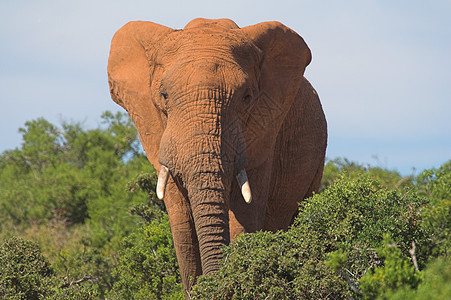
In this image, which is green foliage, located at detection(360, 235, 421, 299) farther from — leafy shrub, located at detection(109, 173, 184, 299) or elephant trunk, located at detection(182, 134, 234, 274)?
leafy shrub, located at detection(109, 173, 184, 299)

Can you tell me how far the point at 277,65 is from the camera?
7070mm

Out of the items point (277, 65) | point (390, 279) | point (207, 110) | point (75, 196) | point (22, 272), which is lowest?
point (390, 279)

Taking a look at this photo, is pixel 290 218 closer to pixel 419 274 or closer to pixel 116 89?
pixel 116 89

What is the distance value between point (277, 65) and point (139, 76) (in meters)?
1.30

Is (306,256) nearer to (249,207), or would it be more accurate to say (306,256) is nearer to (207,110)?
(249,207)

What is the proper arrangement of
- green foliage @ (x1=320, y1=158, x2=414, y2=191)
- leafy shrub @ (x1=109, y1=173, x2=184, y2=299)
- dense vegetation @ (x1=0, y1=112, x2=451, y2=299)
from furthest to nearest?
green foliage @ (x1=320, y1=158, x2=414, y2=191) < leafy shrub @ (x1=109, y1=173, x2=184, y2=299) < dense vegetation @ (x1=0, y1=112, x2=451, y2=299)

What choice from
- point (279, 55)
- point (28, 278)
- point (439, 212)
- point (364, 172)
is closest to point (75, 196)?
point (364, 172)

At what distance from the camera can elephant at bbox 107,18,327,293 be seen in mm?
5957

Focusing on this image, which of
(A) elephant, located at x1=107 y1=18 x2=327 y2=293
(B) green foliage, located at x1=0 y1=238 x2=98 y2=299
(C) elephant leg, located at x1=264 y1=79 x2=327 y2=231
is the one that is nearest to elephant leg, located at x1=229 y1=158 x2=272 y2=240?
(A) elephant, located at x1=107 y1=18 x2=327 y2=293

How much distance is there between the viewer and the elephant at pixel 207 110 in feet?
19.5

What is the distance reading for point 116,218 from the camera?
1541 centimetres

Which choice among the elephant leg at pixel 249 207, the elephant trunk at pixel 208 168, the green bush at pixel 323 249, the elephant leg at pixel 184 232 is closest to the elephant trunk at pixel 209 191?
the elephant trunk at pixel 208 168

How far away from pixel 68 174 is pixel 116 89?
12453mm

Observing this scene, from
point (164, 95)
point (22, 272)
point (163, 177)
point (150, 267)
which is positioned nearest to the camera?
point (163, 177)
